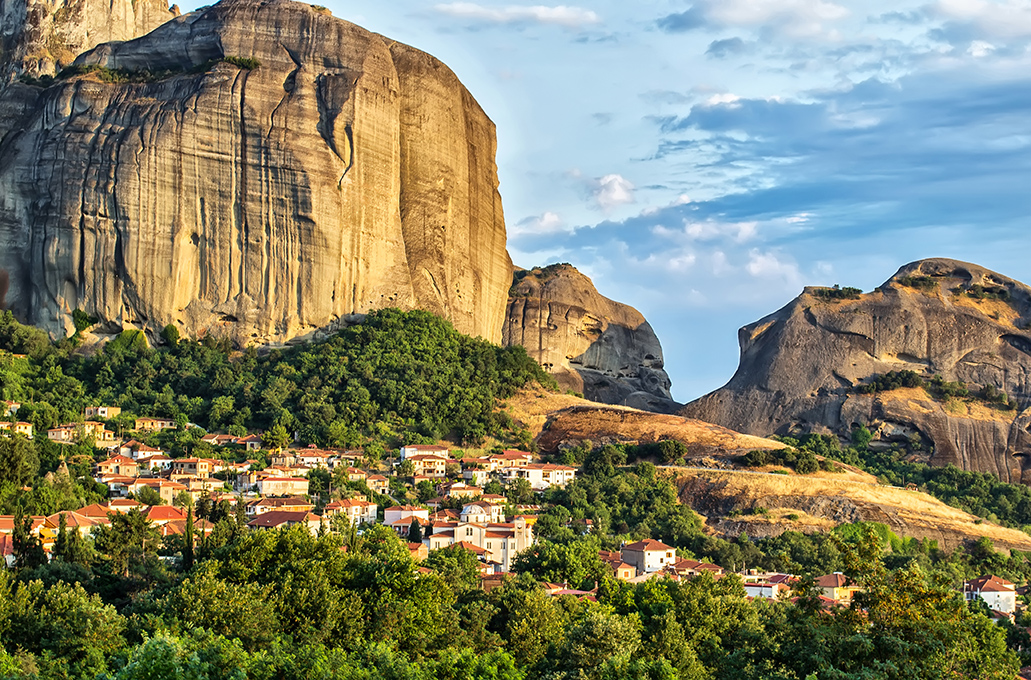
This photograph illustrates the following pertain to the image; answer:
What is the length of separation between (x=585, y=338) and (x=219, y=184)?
42.5 metres

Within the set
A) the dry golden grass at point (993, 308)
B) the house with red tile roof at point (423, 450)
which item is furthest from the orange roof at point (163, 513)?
the dry golden grass at point (993, 308)

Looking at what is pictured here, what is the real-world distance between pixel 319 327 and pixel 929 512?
3486 cm

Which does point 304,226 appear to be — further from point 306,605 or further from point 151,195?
point 306,605

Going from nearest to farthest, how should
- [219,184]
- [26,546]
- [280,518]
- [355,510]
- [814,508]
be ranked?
[26,546] → [280,518] → [355,510] → [814,508] → [219,184]

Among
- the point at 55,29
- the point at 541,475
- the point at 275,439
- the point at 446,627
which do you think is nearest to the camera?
the point at 446,627

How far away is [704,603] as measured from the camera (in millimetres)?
42844

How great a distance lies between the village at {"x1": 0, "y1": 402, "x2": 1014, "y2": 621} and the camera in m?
53.8

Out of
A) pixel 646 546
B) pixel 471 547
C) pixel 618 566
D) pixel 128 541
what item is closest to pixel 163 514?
pixel 128 541

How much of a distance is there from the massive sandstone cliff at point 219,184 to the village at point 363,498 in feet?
33.6

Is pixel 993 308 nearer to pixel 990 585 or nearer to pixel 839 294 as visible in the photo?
pixel 839 294

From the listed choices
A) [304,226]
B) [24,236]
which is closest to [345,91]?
[304,226]

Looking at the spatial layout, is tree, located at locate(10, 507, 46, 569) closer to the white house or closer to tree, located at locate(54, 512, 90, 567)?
tree, located at locate(54, 512, 90, 567)

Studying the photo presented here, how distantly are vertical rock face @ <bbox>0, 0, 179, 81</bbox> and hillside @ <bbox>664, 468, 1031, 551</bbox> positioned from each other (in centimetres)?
5766

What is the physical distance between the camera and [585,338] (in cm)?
11731
